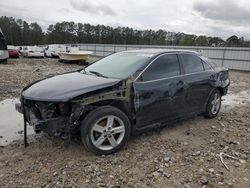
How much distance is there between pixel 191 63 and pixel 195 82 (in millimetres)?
420

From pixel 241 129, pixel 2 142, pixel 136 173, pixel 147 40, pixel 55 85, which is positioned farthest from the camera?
pixel 147 40

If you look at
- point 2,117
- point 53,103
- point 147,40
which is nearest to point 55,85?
point 53,103

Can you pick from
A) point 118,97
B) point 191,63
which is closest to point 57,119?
point 118,97

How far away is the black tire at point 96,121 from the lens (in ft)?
11.8

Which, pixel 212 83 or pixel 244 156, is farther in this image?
pixel 212 83

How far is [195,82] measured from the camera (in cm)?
509

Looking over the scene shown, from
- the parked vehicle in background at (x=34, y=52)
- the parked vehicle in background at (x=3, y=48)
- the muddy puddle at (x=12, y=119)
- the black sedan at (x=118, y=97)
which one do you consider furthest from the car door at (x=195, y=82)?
the parked vehicle in background at (x=34, y=52)


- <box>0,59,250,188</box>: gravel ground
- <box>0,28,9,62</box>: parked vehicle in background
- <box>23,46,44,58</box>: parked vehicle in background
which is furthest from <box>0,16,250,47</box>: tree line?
<box>0,59,250,188</box>: gravel ground

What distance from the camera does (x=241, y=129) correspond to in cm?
535

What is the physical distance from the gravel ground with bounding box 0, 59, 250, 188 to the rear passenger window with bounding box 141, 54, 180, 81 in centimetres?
108

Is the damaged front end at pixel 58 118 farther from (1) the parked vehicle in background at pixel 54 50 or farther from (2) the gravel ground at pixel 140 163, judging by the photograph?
(1) the parked vehicle in background at pixel 54 50

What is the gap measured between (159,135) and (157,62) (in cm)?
130

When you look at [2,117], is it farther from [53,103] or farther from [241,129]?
[241,129]

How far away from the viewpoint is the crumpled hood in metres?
3.60
